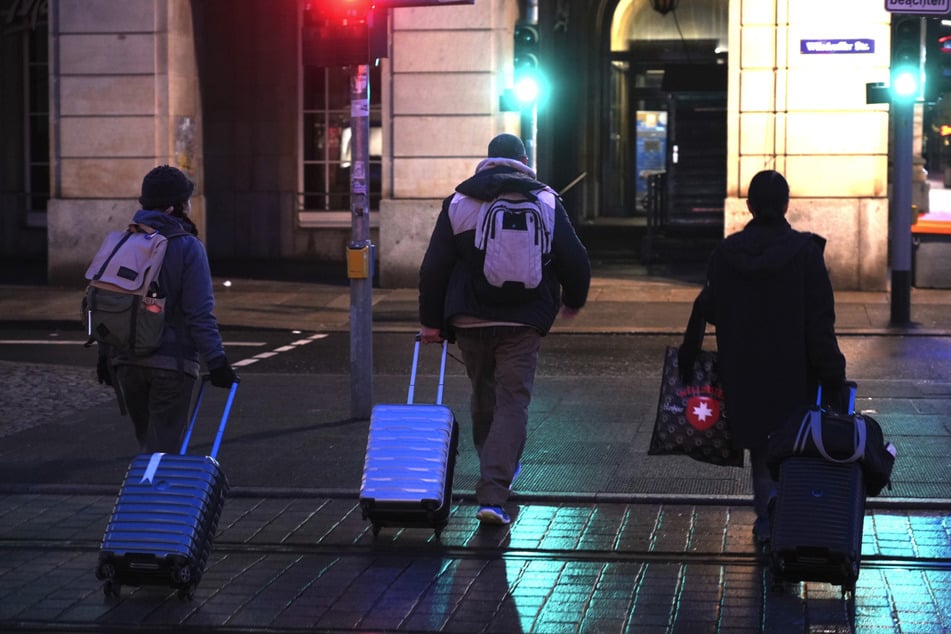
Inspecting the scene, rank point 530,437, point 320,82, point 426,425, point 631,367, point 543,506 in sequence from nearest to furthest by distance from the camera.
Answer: point 426,425 → point 543,506 → point 530,437 → point 631,367 → point 320,82

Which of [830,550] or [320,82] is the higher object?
[320,82]

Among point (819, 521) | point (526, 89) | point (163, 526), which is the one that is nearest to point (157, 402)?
point (163, 526)

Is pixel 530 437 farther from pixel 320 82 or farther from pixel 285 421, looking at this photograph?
pixel 320 82

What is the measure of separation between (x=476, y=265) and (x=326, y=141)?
57.7 ft

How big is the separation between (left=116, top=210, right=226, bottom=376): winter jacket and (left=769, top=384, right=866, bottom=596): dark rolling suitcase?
2.36m

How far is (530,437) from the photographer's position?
9906mm

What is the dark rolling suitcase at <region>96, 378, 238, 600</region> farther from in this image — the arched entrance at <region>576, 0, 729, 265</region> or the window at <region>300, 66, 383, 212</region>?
the window at <region>300, 66, 383, 212</region>

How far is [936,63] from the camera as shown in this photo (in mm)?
16562

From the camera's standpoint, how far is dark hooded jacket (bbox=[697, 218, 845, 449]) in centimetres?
689

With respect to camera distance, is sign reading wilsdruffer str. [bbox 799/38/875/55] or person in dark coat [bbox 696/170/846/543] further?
sign reading wilsdruffer str. [bbox 799/38/875/55]

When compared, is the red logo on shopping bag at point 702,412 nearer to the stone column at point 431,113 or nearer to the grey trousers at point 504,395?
the grey trousers at point 504,395

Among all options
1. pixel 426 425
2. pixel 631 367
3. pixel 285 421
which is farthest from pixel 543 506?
pixel 631 367

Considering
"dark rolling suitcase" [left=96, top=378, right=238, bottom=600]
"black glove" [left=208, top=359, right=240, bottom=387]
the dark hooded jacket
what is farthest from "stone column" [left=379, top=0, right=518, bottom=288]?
"dark rolling suitcase" [left=96, top=378, right=238, bottom=600]

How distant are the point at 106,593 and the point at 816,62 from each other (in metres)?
15.0
